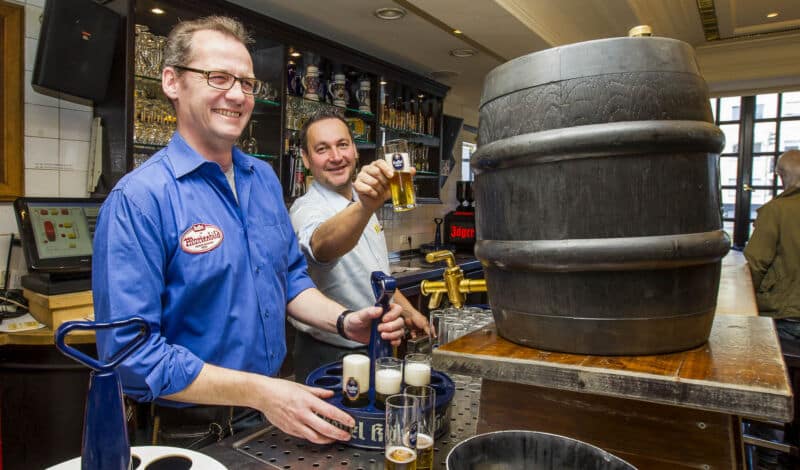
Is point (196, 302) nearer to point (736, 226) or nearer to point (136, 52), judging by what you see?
point (136, 52)

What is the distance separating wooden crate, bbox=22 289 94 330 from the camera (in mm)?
2371

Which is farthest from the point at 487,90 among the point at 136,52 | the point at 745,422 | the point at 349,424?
the point at 745,422

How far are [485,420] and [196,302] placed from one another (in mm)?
794

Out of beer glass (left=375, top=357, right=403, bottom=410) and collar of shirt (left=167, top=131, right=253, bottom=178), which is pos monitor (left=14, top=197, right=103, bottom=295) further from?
beer glass (left=375, top=357, right=403, bottom=410)

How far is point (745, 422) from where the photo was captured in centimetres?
329

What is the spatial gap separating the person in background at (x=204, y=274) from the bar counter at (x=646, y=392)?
14.2 inches

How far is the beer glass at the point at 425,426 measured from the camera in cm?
103

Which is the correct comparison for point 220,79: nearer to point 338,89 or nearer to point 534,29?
point 338,89

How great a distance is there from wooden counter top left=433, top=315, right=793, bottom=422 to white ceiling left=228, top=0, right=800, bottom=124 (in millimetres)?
2807

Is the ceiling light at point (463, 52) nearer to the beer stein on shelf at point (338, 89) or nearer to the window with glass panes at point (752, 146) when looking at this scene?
the beer stein on shelf at point (338, 89)

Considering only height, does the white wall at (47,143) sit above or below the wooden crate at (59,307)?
above

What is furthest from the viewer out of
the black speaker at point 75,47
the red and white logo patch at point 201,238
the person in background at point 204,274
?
the black speaker at point 75,47

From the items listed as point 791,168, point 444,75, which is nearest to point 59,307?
point 444,75

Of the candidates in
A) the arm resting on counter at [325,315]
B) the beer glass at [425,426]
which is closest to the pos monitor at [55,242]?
the arm resting on counter at [325,315]
